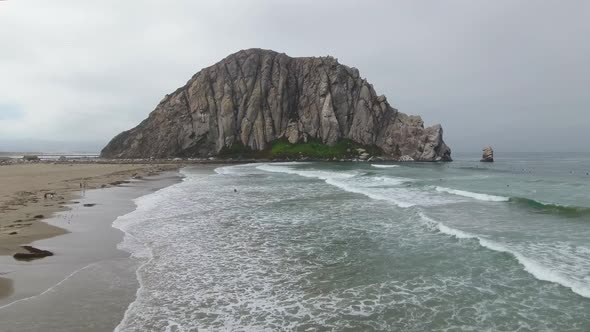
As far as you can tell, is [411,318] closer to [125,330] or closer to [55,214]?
[125,330]

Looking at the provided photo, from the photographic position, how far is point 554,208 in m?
28.3

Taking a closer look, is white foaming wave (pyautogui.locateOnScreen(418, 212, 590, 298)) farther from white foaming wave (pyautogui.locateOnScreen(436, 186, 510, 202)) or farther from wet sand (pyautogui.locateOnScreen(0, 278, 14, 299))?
wet sand (pyautogui.locateOnScreen(0, 278, 14, 299))

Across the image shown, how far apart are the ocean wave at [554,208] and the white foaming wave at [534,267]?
11.0 metres

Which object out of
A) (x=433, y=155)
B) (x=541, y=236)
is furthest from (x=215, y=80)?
(x=541, y=236)

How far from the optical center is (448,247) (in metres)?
17.3

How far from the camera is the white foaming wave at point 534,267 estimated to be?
12516mm

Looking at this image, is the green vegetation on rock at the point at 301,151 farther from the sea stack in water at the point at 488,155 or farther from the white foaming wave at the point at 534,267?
the white foaming wave at the point at 534,267

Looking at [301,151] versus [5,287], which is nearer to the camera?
[5,287]

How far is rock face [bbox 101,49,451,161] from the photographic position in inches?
5433

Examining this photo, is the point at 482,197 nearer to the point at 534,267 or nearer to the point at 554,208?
the point at 554,208

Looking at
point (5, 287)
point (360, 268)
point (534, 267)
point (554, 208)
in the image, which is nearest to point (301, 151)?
point (554, 208)

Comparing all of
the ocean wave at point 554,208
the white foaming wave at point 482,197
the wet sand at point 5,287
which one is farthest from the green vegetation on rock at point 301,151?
the wet sand at point 5,287

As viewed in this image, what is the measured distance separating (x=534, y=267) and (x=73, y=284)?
15.3 metres

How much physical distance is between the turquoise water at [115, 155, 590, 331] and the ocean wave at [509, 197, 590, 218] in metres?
0.12
